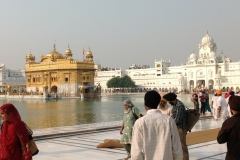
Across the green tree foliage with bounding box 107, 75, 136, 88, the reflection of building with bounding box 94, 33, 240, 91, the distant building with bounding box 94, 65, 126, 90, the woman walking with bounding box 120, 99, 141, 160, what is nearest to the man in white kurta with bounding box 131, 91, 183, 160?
the woman walking with bounding box 120, 99, 141, 160

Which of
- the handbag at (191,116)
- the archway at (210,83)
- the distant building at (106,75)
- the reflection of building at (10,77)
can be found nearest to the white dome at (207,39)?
the archway at (210,83)

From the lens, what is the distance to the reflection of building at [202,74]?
283ft

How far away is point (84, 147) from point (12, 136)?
450cm

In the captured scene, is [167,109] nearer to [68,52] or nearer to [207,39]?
[68,52]

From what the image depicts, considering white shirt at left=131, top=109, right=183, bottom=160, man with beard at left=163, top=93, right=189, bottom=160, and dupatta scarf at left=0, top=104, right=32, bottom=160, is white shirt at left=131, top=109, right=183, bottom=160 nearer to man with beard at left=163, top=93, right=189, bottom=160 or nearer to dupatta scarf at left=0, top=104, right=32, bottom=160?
dupatta scarf at left=0, top=104, right=32, bottom=160

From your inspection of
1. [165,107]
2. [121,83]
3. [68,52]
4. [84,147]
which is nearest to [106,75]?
[121,83]

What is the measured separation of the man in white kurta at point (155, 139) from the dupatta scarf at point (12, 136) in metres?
1.37

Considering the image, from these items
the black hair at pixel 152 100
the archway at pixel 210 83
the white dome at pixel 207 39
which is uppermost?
the white dome at pixel 207 39

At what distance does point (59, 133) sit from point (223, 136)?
23.1ft

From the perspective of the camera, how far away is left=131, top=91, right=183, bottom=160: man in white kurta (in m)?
3.33

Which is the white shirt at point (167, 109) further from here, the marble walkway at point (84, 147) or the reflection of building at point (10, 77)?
the reflection of building at point (10, 77)

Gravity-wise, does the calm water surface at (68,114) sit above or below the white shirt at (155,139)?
below

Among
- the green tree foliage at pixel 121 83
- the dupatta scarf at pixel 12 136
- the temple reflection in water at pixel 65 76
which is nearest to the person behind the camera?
the dupatta scarf at pixel 12 136

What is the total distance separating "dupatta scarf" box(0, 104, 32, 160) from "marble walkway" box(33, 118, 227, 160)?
124 inches
